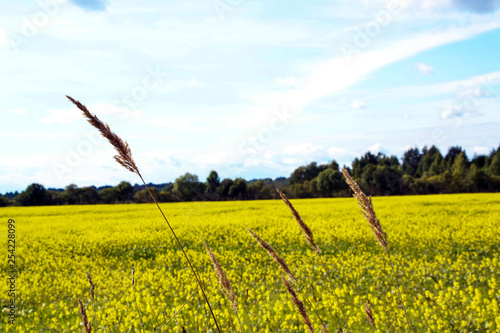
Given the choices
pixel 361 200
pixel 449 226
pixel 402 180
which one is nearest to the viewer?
pixel 361 200

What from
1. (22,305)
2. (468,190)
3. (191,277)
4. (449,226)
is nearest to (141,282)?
(191,277)

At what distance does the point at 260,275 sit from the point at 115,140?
9.20 m

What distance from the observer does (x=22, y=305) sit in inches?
336

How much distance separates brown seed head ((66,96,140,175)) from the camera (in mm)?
1323

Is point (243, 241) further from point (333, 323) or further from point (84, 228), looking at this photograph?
point (84, 228)

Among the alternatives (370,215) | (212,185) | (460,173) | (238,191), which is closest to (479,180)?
(460,173)

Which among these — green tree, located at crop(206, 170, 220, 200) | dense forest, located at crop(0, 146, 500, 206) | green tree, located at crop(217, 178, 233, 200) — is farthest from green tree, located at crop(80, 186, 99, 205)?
green tree, located at crop(217, 178, 233, 200)

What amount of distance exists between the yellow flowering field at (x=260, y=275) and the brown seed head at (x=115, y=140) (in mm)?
1829

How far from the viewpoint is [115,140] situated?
1332mm

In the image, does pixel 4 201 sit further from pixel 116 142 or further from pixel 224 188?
pixel 116 142

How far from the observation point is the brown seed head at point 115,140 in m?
1.32

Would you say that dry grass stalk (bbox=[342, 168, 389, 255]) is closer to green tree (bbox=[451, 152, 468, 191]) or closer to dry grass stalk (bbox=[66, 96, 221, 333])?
dry grass stalk (bbox=[66, 96, 221, 333])

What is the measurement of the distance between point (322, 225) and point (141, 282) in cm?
1020

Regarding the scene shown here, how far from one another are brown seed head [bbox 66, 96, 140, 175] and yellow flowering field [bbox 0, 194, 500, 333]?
6.00 ft
